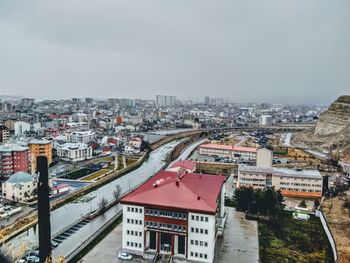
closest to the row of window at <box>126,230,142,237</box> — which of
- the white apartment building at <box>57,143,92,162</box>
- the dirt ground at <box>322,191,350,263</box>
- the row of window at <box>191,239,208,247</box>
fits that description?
the row of window at <box>191,239,208,247</box>

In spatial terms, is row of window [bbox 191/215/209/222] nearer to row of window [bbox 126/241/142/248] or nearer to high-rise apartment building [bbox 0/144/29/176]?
row of window [bbox 126/241/142/248]

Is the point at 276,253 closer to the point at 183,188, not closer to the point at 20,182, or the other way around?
the point at 183,188

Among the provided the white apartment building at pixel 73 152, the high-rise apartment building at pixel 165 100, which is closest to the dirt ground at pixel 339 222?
the white apartment building at pixel 73 152

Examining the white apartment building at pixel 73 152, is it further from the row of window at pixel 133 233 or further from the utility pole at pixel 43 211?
the utility pole at pixel 43 211

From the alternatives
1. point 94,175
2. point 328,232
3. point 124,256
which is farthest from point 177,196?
point 94,175

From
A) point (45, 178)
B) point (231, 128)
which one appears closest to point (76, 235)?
point (45, 178)

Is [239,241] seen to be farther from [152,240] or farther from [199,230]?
[152,240]
